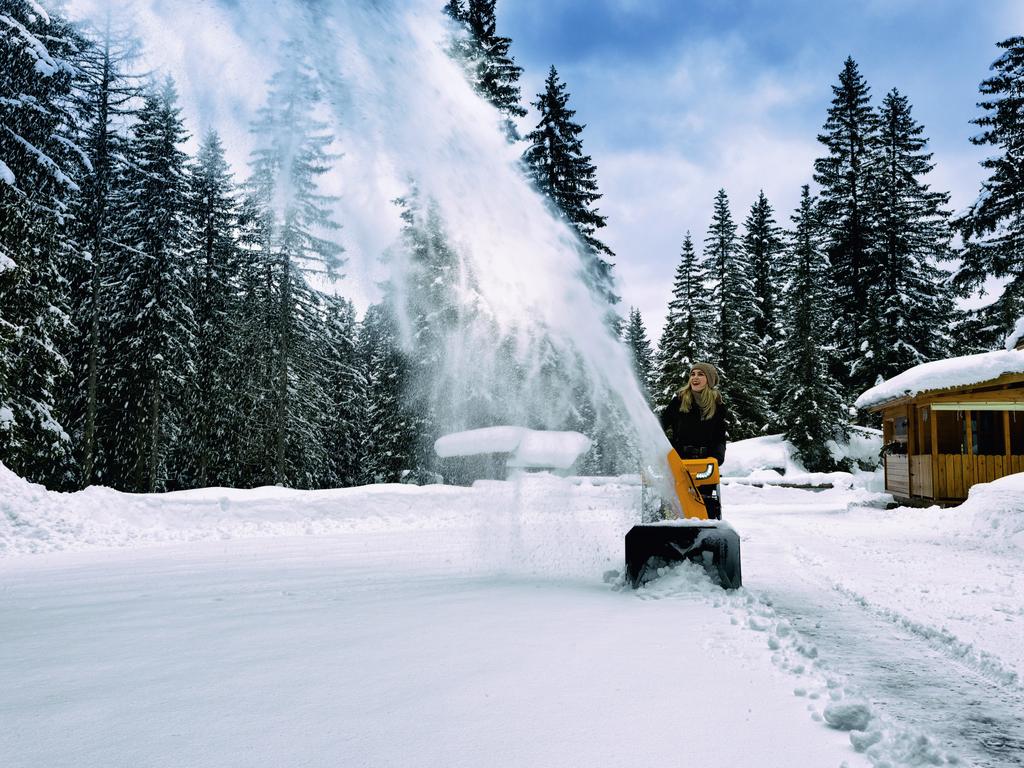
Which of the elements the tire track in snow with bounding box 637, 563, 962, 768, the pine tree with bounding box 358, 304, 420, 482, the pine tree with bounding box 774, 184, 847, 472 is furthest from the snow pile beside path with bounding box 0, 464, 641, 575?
the pine tree with bounding box 774, 184, 847, 472

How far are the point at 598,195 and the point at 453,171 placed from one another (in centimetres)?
2122

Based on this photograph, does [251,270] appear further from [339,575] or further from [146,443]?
[339,575]

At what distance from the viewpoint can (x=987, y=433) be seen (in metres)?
21.5

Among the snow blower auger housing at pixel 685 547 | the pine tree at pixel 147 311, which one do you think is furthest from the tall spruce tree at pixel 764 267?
the snow blower auger housing at pixel 685 547

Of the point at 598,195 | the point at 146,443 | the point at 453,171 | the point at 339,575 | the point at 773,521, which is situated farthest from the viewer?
the point at 598,195

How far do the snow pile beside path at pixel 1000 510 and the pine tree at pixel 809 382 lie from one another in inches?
831

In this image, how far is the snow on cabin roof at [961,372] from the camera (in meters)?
17.2

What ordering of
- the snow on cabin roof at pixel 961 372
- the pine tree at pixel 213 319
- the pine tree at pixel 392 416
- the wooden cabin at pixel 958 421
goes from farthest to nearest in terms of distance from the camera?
A: the pine tree at pixel 213 319
the pine tree at pixel 392 416
the wooden cabin at pixel 958 421
the snow on cabin roof at pixel 961 372

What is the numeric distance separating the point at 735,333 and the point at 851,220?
10.8m

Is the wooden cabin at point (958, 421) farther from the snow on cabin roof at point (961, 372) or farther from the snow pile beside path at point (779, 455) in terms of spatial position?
the snow pile beside path at point (779, 455)

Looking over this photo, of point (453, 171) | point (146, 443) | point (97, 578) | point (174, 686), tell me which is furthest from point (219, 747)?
point (146, 443)

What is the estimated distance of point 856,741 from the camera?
2.19 metres

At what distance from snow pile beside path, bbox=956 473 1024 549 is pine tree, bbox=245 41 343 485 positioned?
36.3 feet

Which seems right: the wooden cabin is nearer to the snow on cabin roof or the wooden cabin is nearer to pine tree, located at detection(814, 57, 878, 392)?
the snow on cabin roof
